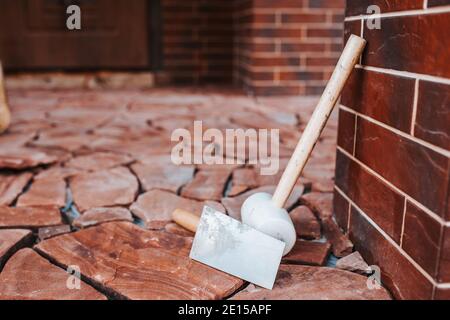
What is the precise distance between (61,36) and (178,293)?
11.3 ft

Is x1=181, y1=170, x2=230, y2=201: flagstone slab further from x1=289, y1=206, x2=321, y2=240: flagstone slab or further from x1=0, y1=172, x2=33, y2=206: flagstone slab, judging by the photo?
x1=0, y1=172, x2=33, y2=206: flagstone slab

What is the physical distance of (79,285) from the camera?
96 centimetres

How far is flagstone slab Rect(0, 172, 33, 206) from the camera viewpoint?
4.66ft

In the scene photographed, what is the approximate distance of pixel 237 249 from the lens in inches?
39.3

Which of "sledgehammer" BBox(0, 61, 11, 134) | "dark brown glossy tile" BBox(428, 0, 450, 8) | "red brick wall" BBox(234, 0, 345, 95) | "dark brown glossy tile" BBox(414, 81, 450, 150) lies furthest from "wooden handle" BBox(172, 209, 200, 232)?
"red brick wall" BBox(234, 0, 345, 95)

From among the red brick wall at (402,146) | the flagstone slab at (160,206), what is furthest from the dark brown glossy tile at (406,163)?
the flagstone slab at (160,206)

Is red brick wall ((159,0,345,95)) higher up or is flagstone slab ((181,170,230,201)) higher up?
red brick wall ((159,0,345,95))

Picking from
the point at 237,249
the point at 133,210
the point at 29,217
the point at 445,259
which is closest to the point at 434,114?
the point at 445,259

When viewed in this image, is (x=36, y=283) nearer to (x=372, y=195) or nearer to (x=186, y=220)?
(x=186, y=220)

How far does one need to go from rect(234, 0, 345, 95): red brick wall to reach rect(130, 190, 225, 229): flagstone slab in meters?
2.06

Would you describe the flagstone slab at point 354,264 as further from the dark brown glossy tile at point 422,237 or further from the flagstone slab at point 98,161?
the flagstone slab at point 98,161

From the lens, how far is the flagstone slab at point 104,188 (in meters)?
1.40

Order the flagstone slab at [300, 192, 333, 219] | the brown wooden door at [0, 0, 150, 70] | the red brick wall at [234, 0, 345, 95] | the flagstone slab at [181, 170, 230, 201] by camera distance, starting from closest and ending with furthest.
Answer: the flagstone slab at [300, 192, 333, 219] → the flagstone slab at [181, 170, 230, 201] → the red brick wall at [234, 0, 345, 95] → the brown wooden door at [0, 0, 150, 70]

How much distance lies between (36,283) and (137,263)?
205 mm
